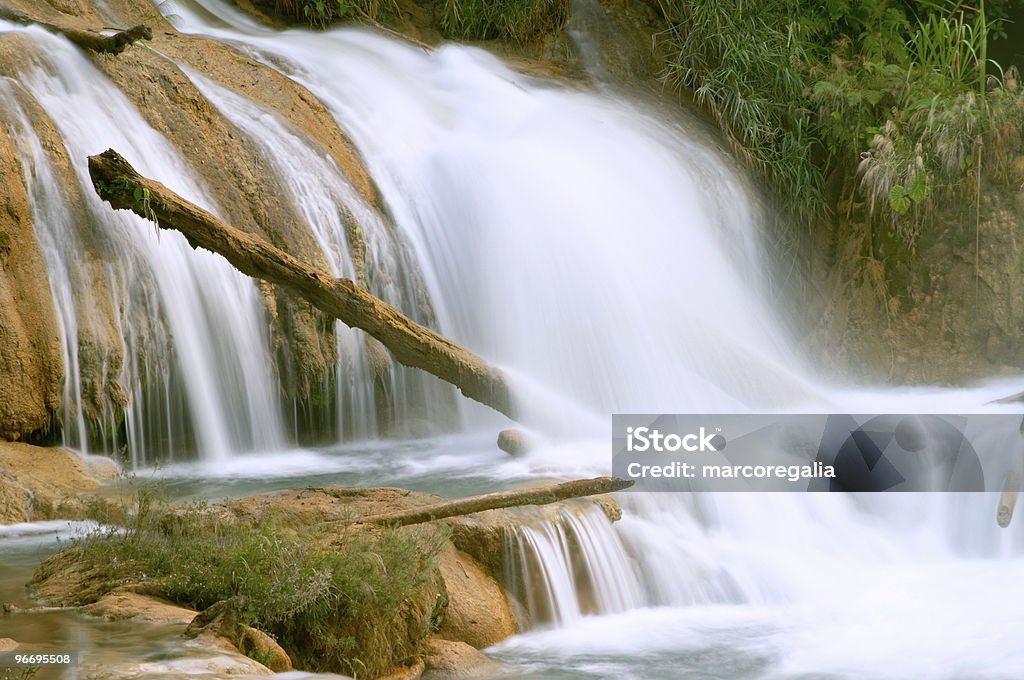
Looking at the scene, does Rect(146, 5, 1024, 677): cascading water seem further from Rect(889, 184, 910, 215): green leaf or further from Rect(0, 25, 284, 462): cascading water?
Rect(0, 25, 284, 462): cascading water

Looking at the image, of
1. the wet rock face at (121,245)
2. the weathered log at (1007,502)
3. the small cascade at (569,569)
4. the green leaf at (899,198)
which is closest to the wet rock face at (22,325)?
the wet rock face at (121,245)

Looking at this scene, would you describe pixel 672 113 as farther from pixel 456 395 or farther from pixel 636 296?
pixel 456 395

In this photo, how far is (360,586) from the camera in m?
4.70

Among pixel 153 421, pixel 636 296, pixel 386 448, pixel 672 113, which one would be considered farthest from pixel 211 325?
pixel 672 113

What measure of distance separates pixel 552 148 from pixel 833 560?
4.88 meters

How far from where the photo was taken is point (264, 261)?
6973 mm

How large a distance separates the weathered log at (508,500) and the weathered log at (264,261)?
154cm

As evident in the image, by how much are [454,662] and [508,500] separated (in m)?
0.96

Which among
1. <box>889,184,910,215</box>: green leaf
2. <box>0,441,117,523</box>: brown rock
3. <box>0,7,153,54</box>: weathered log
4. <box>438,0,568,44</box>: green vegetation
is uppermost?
<box>438,0,568,44</box>: green vegetation

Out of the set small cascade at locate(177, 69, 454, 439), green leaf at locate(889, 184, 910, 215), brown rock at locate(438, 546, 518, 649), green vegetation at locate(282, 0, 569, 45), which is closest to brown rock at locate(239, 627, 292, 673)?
brown rock at locate(438, 546, 518, 649)

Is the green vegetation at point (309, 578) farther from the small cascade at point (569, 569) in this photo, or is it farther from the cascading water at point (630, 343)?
the cascading water at point (630, 343)

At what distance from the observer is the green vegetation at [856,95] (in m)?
10.5

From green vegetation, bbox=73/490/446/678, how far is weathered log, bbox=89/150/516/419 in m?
2.00

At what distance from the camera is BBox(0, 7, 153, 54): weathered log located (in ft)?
26.7
